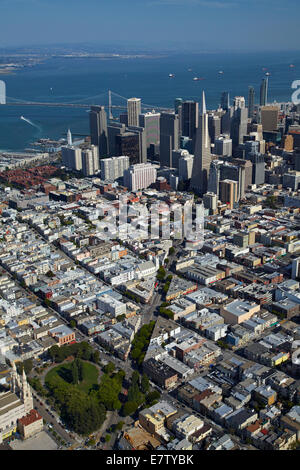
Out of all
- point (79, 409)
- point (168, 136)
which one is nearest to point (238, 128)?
point (168, 136)

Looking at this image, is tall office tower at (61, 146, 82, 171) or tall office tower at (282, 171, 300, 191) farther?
tall office tower at (61, 146, 82, 171)

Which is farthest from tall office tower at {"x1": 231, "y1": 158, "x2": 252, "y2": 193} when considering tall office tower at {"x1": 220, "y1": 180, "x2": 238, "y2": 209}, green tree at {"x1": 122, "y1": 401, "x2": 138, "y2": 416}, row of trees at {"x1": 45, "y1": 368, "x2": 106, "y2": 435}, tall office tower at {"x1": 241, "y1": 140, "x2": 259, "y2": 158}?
row of trees at {"x1": 45, "y1": 368, "x2": 106, "y2": 435}

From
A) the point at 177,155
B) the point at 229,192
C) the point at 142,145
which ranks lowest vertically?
the point at 229,192

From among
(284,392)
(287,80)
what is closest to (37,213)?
(284,392)

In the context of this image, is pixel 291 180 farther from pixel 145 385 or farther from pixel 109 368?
pixel 145 385

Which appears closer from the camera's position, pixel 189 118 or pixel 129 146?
pixel 129 146

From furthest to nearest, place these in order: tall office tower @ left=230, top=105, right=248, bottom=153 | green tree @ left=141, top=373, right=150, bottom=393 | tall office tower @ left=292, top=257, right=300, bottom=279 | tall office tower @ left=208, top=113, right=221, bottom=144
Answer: tall office tower @ left=208, top=113, right=221, bottom=144 < tall office tower @ left=230, top=105, right=248, bottom=153 < tall office tower @ left=292, top=257, right=300, bottom=279 < green tree @ left=141, top=373, right=150, bottom=393

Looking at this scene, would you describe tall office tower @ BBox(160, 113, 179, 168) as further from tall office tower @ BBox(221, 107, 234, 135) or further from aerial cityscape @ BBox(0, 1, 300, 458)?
tall office tower @ BBox(221, 107, 234, 135)
